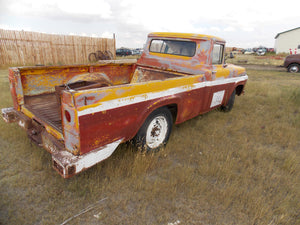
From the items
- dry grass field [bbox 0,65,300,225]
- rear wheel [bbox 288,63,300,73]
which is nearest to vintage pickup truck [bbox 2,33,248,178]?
dry grass field [bbox 0,65,300,225]

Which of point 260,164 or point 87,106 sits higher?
point 87,106

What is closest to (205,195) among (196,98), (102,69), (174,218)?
(174,218)

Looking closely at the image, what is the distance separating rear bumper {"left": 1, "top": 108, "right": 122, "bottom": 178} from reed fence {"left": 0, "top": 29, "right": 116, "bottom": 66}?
11.0 metres

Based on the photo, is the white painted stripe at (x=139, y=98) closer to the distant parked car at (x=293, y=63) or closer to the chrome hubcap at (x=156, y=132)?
the chrome hubcap at (x=156, y=132)

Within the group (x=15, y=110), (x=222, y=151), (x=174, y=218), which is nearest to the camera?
(x=174, y=218)

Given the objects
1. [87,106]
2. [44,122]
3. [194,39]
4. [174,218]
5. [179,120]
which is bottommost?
[174,218]

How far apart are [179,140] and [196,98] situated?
2.58 feet

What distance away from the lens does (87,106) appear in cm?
179

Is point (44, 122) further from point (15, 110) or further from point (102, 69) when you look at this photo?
point (102, 69)

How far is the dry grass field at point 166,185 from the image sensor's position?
1988mm

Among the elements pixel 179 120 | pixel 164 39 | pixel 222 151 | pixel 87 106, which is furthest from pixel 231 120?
pixel 87 106

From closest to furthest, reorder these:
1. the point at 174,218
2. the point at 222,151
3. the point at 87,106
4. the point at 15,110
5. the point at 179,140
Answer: the point at 87,106
the point at 174,218
the point at 15,110
the point at 222,151
the point at 179,140

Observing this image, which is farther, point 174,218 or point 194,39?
point 194,39

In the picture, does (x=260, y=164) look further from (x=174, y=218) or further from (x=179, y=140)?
(x=174, y=218)
